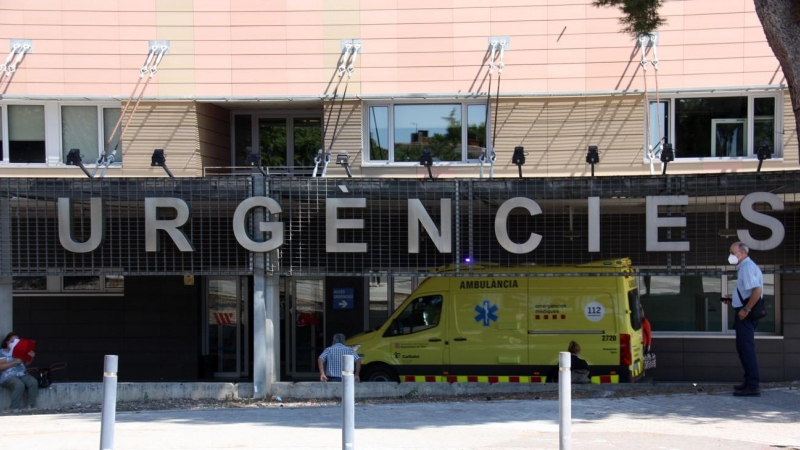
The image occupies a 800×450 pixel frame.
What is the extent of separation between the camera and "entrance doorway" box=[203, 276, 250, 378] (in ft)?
60.5

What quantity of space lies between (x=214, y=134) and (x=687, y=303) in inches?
374

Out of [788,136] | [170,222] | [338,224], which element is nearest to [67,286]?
[170,222]

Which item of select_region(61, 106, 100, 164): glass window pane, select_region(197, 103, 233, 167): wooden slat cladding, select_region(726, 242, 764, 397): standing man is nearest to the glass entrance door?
select_region(197, 103, 233, 167): wooden slat cladding

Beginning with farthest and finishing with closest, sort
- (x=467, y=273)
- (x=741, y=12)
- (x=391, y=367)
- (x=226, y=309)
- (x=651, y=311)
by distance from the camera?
(x=226, y=309)
(x=651, y=311)
(x=741, y=12)
(x=391, y=367)
(x=467, y=273)

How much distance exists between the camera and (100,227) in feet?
43.1

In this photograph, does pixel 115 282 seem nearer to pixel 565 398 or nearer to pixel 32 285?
pixel 32 285

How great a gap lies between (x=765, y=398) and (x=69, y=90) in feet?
40.9

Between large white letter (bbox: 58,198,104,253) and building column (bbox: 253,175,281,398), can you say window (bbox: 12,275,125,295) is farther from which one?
building column (bbox: 253,175,281,398)

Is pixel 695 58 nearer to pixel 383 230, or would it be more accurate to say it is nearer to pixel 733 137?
pixel 733 137

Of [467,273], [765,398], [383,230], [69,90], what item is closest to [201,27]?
[69,90]

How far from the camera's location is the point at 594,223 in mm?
12664

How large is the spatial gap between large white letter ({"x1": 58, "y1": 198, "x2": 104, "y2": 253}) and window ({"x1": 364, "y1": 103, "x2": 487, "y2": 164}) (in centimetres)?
507

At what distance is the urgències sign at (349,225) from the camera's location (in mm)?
12586

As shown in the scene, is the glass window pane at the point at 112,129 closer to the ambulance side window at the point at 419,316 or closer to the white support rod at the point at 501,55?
the ambulance side window at the point at 419,316
